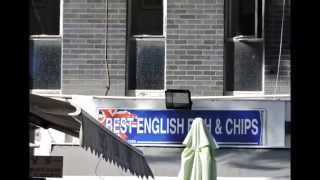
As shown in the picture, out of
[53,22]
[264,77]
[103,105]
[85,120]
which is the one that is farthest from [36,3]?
[85,120]

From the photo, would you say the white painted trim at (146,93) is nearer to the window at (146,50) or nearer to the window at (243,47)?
the window at (146,50)

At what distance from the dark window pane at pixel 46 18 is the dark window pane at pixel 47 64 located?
158mm

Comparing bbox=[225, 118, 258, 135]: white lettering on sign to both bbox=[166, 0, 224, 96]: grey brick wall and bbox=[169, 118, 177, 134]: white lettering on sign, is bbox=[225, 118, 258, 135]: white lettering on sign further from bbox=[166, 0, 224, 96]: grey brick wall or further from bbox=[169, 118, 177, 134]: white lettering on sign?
bbox=[169, 118, 177, 134]: white lettering on sign

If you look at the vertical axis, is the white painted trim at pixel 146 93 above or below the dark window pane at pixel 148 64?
below

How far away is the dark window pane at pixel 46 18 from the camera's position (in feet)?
34.2

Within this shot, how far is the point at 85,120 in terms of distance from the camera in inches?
247

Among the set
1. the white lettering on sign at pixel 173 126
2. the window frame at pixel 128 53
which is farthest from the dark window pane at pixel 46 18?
the white lettering on sign at pixel 173 126

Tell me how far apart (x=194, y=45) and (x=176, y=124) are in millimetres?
1248

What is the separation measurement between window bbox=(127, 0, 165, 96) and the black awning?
125 inches

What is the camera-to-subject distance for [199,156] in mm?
9102

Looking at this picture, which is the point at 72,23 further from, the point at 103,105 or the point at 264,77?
the point at 264,77

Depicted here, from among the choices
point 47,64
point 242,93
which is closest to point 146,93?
point 242,93

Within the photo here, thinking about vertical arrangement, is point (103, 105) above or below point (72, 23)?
below
